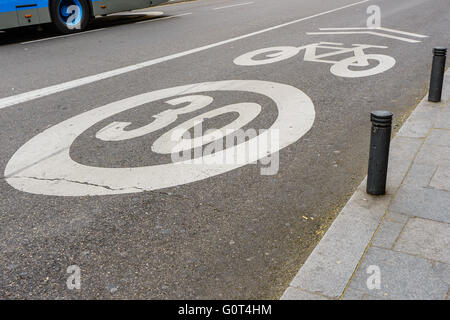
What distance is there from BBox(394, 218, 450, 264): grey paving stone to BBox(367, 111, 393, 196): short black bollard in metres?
0.43

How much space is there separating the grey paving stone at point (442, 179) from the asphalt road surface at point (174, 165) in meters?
0.65

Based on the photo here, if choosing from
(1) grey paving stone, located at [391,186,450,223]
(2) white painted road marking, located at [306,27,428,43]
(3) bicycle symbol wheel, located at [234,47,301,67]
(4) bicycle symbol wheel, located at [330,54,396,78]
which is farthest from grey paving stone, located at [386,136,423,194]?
(2) white painted road marking, located at [306,27,428,43]

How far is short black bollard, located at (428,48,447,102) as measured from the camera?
19.3 feet

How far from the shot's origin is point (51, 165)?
472 cm

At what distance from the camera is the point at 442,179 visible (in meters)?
4.15

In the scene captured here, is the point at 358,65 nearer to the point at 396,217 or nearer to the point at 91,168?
the point at 396,217

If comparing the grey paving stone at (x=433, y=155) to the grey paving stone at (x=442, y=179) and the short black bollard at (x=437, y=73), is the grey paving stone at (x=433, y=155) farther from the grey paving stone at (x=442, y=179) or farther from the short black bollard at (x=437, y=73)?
the short black bollard at (x=437, y=73)

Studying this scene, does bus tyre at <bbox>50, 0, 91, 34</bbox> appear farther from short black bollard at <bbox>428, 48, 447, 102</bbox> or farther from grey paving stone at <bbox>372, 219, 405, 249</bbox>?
grey paving stone at <bbox>372, 219, 405, 249</bbox>

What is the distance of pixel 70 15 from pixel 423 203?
11.3 m

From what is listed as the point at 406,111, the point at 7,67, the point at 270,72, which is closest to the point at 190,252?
the point at 406,111

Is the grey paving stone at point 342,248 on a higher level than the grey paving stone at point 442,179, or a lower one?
lower

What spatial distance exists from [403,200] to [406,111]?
2.68 meters

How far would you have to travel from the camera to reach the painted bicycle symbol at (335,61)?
27.0 ft

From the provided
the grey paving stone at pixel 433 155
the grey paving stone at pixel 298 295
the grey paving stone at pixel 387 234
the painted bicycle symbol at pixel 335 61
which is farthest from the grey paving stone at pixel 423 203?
the painted bicycle symbol at pixel 335 61
